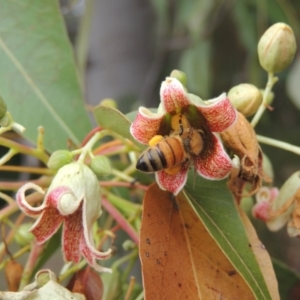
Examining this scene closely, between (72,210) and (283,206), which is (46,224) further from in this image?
(283,206)

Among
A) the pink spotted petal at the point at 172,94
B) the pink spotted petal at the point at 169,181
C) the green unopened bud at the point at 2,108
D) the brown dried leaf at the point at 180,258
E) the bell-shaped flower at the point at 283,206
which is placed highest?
the green unopened bud at the point at 2,108

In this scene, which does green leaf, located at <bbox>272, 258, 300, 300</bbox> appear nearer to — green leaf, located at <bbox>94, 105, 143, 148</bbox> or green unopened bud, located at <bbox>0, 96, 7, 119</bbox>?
green leaf, located at <bbox>94, 105, 143, 148</bbox>

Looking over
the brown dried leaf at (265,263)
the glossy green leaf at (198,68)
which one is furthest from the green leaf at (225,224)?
the glossy green leaf at (198,68)

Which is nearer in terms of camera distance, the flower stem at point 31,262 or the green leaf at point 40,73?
the flower stem at point 31,262

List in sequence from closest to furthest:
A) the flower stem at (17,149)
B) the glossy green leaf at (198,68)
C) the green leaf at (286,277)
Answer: the flower stem at (17,149)
the green leaf at (286,277)
the glossy green leaf at (198,68)

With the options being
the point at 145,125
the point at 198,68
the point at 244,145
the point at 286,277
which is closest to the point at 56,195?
the point at 145,125

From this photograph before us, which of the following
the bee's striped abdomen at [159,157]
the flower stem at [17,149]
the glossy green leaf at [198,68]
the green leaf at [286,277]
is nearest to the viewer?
the bee's striped abdomen at [159,157]

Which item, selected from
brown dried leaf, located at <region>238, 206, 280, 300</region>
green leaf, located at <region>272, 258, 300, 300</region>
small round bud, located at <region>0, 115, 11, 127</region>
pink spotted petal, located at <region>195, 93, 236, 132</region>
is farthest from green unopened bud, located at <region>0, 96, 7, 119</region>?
green leaf, located at <region>272, 258, 300, 300</region>

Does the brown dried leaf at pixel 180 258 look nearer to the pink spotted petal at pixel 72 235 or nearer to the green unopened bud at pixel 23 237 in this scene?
the pink spotted petal at pixel 72 235

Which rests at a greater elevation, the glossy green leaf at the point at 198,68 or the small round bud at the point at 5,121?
the small round bud at the point at 5,121

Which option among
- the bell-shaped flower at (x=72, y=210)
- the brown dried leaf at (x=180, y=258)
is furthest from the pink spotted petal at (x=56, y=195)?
the brown dried leaf at (x=180, y=258)
